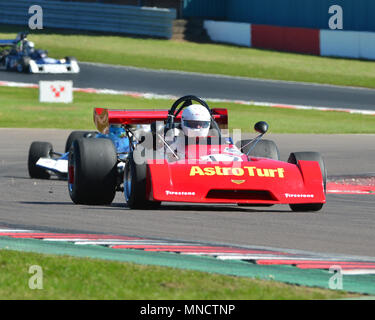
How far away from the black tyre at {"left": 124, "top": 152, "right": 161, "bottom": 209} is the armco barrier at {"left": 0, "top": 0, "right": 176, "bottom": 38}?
1469 inches

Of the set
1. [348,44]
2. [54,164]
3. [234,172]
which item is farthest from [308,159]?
[348,44]

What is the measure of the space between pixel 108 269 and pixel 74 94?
27.1 metres

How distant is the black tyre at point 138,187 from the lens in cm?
1173

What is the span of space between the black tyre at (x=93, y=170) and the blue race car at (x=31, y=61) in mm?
26506

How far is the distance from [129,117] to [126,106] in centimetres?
1756

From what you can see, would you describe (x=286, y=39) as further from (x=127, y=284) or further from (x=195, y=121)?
(x=127, y=284)

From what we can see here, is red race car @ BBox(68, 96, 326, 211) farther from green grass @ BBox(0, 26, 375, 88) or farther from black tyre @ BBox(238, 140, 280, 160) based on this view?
green grass @ BBox(0, 26, 375, 88)

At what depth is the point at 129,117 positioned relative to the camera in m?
13.9

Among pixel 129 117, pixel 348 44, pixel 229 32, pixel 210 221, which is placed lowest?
pixel 210 221

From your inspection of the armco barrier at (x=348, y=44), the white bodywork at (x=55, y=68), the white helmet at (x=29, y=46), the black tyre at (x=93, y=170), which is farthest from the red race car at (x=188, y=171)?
the armco barrier at (x=348, y=44)

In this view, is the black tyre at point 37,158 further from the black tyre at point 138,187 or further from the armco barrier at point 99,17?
the armco barrier at point 99,17

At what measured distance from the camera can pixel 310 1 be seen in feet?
161

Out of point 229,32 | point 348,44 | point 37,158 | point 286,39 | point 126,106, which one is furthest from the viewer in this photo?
point 229,32

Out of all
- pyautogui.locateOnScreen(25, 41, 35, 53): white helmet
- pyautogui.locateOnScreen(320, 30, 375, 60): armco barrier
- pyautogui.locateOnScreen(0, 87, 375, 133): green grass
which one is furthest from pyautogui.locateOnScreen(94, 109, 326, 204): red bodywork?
pyautogui.locateOnScreen(320, 30, 375, 60): armco barrier
